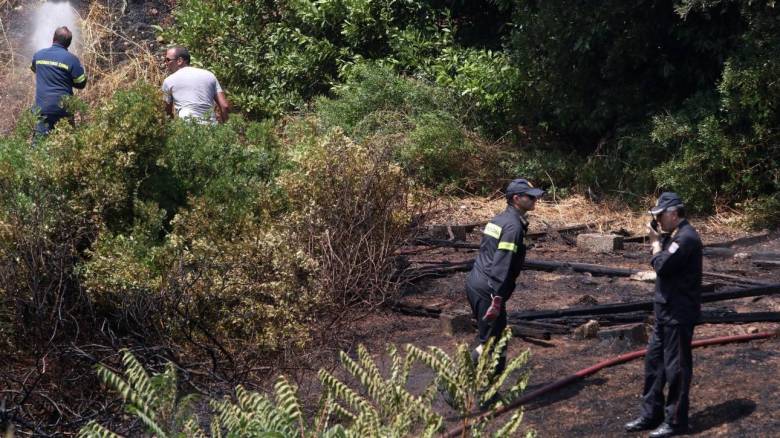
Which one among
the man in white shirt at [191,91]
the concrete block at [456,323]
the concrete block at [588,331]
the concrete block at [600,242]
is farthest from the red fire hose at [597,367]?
the man in white shirt at [191,91]

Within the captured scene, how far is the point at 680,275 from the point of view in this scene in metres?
6.14

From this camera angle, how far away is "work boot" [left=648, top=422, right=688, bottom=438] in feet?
20.1

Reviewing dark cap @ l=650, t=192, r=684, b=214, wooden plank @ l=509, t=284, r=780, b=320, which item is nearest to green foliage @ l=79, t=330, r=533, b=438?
dark cap @ l=650, t=192, r=684, b=214

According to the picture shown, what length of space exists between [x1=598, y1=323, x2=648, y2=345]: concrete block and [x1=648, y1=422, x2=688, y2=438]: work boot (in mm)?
1701

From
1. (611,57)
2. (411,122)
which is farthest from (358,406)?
(411,122)

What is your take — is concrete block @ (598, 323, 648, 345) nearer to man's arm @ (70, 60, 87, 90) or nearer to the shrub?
the shrub

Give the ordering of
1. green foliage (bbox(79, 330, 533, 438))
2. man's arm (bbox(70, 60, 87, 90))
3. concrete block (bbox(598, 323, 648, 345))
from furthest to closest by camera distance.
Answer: man's arm (bbox(70, 60, 87, 90)) → concrete block (bbox(598, 323, 648, 345)) → green foliage (bbox(79, 330, 533, 438))

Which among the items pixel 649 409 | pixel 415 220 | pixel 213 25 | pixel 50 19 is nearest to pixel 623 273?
pixel 415 220

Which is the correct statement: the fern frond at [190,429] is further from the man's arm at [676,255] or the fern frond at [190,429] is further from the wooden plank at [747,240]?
the wooden plank at [747,240]

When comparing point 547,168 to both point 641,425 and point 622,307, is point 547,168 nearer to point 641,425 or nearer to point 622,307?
point 622,307

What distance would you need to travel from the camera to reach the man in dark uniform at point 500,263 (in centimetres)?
693

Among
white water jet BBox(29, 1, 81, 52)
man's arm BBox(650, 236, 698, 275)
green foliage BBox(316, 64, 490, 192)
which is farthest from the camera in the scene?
white water jet BBox(29, 1, 81, 52)

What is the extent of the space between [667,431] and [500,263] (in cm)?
151

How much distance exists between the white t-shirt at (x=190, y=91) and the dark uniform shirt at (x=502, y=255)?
454 centimetres
